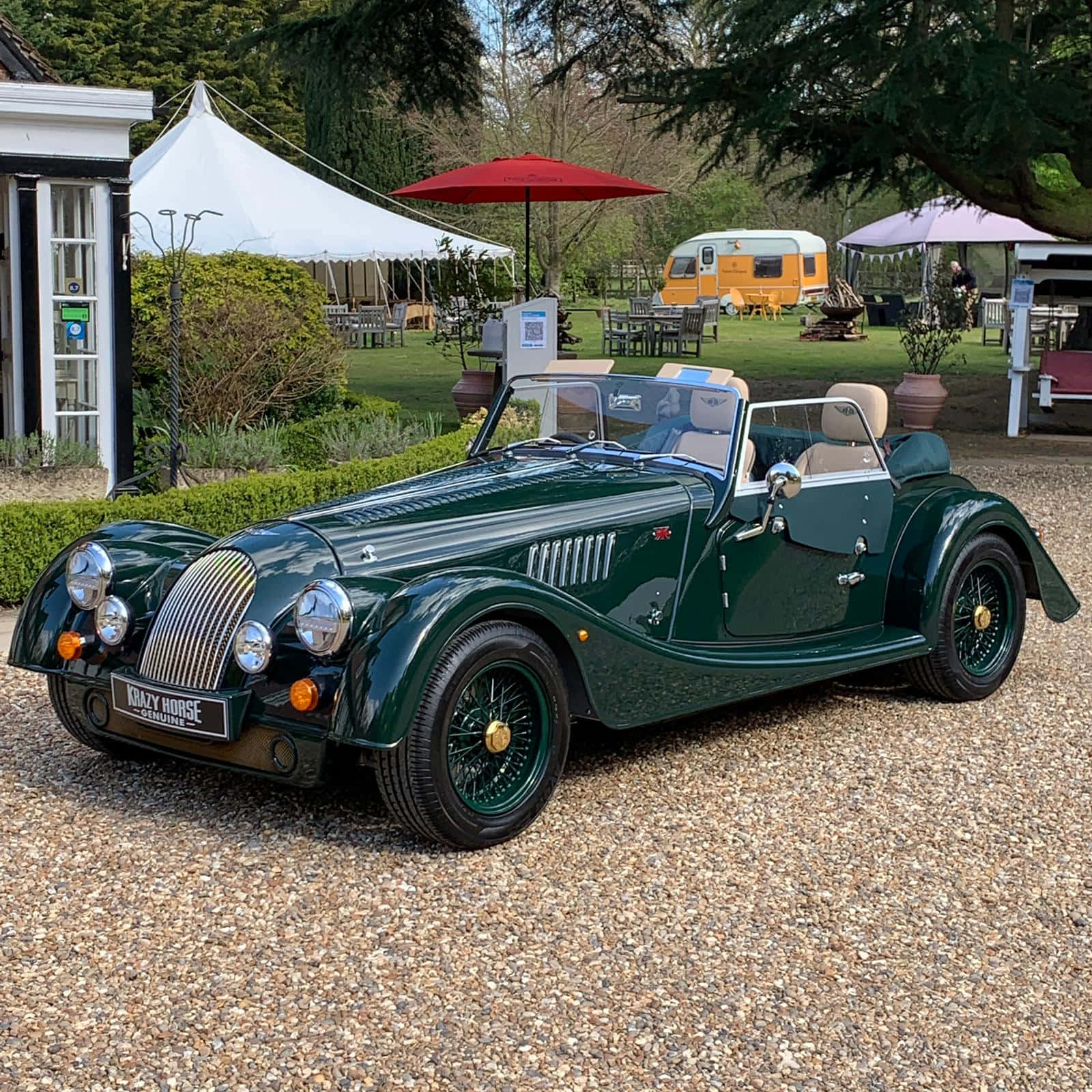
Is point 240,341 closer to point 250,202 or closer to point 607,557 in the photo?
point 607,557

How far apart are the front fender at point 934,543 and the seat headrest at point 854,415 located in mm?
422

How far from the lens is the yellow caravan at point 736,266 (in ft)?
131

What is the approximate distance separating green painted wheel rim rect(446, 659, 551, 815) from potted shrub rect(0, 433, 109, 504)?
4.92 meters

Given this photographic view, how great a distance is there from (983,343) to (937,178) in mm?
14218

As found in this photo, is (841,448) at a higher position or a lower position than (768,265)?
lower

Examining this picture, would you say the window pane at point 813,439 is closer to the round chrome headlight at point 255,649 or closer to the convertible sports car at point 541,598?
the convertible sports car at point 541,598

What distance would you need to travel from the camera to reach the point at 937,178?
16938mm

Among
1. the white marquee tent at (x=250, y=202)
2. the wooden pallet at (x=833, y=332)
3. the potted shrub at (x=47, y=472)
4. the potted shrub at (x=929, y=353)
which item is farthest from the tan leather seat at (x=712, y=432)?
the wooden pallet at (x=833, y=332)

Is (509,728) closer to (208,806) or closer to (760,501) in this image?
(208,806)

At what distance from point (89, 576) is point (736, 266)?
1428 inches

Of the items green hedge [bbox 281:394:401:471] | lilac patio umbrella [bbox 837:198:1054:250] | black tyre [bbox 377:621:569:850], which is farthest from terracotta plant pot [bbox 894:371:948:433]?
lilac patio umbrella [bbox 837:198:1054:250]

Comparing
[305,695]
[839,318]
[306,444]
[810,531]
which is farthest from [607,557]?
[839,318]

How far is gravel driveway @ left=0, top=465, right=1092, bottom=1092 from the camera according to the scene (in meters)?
3.47

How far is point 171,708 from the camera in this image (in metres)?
4.74
